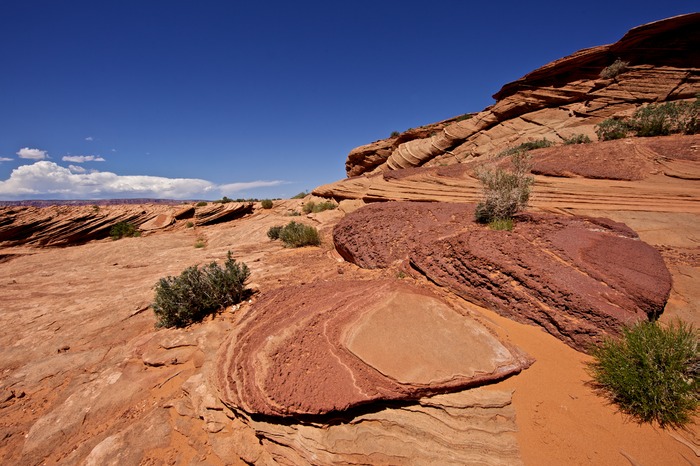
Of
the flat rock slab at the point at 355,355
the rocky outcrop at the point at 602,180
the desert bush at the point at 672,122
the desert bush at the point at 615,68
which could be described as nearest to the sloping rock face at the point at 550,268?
the flat rock slab at the point at 355,355

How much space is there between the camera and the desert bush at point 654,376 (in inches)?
84.5

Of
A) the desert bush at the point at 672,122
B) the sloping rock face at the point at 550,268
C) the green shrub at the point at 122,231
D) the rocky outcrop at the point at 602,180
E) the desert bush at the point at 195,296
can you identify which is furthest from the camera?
the green shrub at the point at 122,231

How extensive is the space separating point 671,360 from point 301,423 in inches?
123

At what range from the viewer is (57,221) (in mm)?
18969

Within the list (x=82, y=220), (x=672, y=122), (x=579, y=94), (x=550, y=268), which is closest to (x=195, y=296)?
(x=550, y=268)

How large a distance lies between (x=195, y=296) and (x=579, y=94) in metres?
25.3

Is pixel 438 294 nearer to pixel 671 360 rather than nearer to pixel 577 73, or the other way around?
pixel 671 360

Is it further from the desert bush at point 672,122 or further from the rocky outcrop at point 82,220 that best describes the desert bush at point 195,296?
the rocky outcrop at point 82,220

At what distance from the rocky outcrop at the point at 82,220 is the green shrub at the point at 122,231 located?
2.10 ft

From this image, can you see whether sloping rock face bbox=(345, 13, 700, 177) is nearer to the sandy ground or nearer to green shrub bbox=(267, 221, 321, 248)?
green shrub bbox=(267, 221, 321, 248)

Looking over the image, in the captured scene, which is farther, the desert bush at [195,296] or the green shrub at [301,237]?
the green shrub at [301,237]

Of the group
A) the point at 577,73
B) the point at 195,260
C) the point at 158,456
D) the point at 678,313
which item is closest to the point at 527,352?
the point at 678,313

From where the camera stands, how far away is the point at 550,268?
11.5 ft

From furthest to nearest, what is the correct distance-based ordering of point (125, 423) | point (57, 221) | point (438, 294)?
point (57, 221)
point (438, 294)
point (125, 423)
